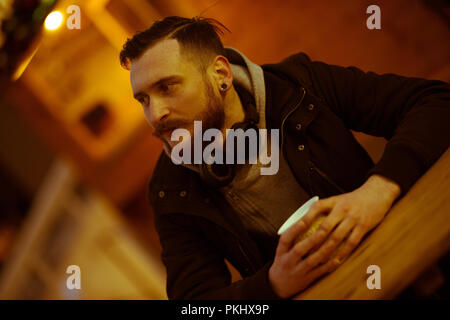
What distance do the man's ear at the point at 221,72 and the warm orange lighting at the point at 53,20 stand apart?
0.49m

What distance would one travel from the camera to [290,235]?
62 centimetres

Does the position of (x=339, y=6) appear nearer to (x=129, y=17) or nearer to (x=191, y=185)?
(x=129, y=17)

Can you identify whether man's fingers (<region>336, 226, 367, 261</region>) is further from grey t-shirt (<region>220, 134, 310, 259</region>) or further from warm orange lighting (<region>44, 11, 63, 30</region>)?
warm orange lighting (<region>44, 11, 63, 30</region>)

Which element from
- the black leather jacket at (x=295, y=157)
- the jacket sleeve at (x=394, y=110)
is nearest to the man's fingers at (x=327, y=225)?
the jacket sleeve at (x=394, y=110)

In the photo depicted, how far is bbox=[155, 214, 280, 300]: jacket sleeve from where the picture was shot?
30.1 inches

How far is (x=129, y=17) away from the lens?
1459 mm

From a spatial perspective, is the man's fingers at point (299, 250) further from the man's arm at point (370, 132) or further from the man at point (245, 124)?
the man at point (245, 124)

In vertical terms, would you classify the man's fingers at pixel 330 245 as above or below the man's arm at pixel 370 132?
below

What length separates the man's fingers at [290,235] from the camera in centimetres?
61

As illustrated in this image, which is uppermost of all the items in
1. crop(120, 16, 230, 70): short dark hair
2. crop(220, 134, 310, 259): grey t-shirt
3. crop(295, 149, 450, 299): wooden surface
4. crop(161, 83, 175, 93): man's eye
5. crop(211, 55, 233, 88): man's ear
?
crop(120, 16, 230, 70): short dark hair

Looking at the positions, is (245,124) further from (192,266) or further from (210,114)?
(192,266)

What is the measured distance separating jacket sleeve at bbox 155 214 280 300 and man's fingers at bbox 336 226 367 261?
6.3 inches

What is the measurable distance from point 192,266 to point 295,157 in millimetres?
325

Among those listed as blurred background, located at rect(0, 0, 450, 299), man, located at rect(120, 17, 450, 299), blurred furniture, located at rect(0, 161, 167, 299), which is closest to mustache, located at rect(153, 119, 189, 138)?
man, located at rect(120, 17, 450, 299)
